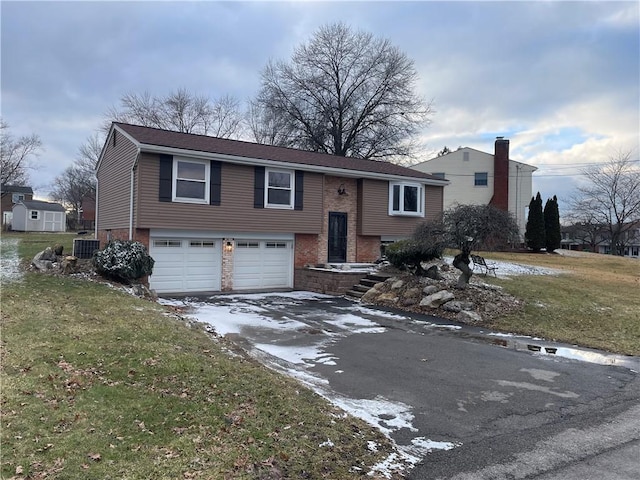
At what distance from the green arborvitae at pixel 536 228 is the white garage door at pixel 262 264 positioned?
19110 millimetres

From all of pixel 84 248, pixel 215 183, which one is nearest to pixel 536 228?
pixel 215 183

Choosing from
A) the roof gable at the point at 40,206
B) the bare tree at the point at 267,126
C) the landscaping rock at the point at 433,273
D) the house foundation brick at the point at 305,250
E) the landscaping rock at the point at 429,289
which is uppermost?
the bare tree at the point at 267,126

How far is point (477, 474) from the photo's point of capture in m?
3.79

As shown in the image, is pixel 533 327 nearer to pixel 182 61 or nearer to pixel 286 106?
pixel 182 61

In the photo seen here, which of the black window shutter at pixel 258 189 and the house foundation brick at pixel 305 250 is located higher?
the black window shutter at pixel 258 189

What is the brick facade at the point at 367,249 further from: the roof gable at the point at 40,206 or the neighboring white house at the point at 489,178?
the roof gable at the point at 40,206

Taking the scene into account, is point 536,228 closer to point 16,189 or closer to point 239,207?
point 239,207

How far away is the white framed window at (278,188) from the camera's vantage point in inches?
647

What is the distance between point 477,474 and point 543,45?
498 inches

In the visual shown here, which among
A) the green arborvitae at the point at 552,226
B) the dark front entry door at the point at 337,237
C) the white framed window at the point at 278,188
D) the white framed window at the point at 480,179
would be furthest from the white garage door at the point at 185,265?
the white framed window at the point at 480,179

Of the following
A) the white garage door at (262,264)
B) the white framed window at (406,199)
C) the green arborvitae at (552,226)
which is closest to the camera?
the white garage door at (262,264)

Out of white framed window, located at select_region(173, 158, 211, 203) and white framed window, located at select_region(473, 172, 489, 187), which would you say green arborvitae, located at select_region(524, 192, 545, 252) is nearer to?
white framed window, located at select_region(473, 172, 489, 187)

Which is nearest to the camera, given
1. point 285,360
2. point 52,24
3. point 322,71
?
point 285,360

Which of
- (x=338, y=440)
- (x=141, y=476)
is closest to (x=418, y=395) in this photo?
(x=338, y=440)
